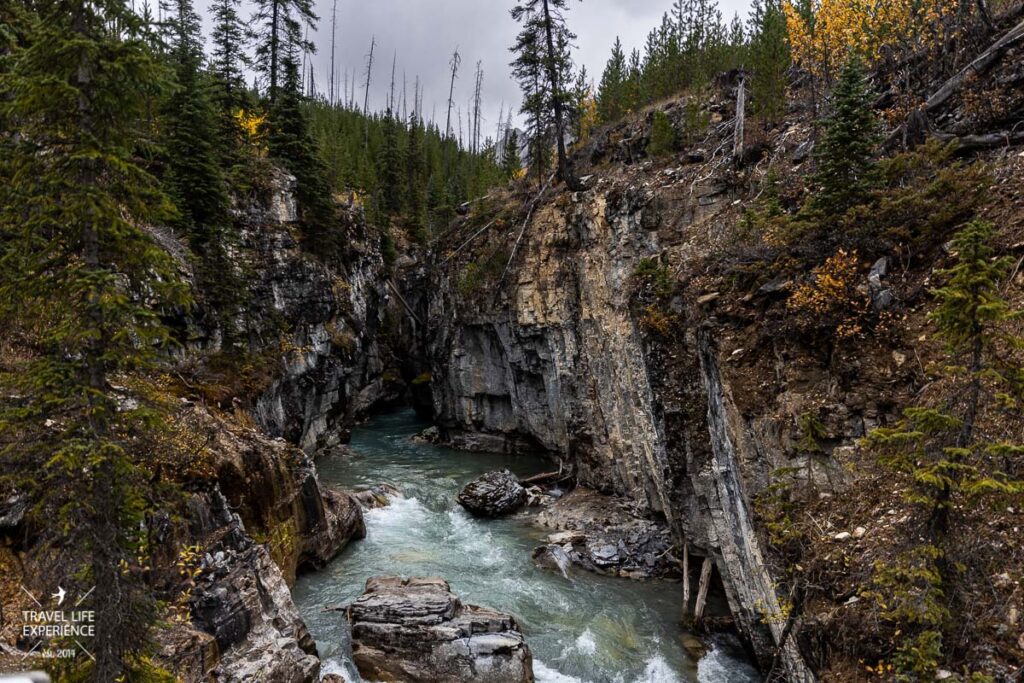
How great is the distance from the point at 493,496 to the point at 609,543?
17.5 ft

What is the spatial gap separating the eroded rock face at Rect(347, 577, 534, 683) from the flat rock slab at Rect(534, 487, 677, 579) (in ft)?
14.9

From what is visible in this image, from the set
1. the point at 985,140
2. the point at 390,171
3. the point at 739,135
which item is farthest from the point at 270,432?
the point at 390,171

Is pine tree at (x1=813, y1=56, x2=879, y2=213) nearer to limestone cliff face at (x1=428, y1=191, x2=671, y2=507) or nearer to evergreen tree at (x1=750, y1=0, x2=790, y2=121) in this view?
limestone cliff face at (x1=428, y1=191, x2=671, y2=507)

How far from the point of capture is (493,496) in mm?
19141

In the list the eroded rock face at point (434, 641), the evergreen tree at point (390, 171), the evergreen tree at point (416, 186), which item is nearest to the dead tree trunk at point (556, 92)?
the eroded rock face at point (434, 641)

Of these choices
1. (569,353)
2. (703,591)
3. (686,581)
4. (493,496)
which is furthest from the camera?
(569,353)

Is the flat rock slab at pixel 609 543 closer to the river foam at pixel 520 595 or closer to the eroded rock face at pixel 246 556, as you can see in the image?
the river foam at pixel 520 595

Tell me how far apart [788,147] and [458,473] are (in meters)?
19.8

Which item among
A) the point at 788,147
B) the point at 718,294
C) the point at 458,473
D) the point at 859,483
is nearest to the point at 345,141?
the point at 458,473

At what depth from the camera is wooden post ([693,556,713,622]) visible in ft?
38.7

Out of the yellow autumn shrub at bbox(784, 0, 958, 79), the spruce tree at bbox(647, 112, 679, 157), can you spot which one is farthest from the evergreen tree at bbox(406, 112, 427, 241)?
the yellow autumn shrub at bbox(784, 0, 958, 79)

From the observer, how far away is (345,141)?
52.5 meters

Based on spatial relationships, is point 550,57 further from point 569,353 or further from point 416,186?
point 416,186

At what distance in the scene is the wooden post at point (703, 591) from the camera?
11781 millimetres
